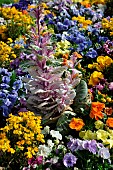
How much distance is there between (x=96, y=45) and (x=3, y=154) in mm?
2383

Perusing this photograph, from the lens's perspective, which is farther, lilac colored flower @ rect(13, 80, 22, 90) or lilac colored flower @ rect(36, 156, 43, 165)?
lilac colored flower @ rect(13, 80, 22, 90)

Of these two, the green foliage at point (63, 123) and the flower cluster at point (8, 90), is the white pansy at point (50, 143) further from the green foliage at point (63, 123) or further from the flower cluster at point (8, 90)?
the flower cluster at point (8, 90)

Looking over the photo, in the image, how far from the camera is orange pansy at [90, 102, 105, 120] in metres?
4.51

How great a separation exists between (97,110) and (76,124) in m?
0.25

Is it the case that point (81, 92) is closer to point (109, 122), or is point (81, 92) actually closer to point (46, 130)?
point (109, 122)

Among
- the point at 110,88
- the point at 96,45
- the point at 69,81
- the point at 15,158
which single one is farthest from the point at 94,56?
the point at 15,158

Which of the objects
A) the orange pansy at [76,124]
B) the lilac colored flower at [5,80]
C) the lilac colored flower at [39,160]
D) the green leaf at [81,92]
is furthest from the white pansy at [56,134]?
the lilac colored flower at [5,80]

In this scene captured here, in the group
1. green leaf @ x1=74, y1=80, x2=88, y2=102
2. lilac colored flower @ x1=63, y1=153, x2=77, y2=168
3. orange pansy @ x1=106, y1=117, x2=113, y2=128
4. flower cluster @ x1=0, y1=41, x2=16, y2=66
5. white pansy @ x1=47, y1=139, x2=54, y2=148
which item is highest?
flower cluster @ x1=0, y1=41, x2=16, y2=66

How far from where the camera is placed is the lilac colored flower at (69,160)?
409cm

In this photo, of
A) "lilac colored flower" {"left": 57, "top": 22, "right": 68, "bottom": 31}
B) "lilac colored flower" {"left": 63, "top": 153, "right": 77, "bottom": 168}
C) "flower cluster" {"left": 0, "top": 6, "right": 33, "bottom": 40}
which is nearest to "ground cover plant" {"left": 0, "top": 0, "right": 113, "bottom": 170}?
"lilac colored flower" {"left": 63, "top": 153, "right": 77, "bottom": 168}

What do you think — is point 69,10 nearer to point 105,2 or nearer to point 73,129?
point 105,2

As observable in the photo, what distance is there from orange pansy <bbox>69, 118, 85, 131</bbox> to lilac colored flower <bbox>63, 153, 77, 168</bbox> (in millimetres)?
358

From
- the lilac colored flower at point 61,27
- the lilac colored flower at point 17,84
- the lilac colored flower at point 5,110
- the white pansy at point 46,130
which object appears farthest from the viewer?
the lilac colored flower at point 61,27

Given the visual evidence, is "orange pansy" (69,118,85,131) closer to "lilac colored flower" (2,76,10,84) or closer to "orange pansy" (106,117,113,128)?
"orange pansy" (106,117,113,128)
